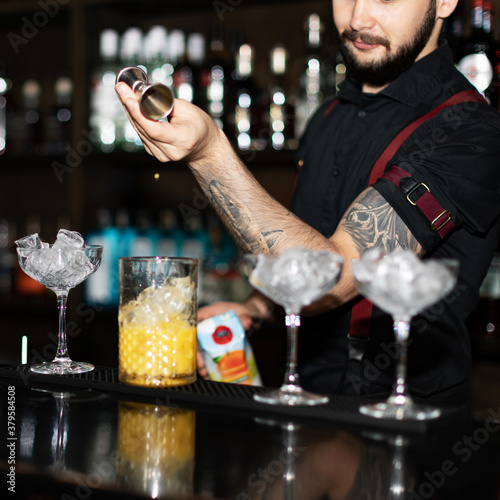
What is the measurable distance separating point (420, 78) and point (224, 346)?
65 cm

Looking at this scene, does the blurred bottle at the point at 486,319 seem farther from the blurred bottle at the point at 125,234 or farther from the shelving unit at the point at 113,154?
the blurred bottle at the point at 125,234

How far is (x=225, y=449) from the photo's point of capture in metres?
0.71

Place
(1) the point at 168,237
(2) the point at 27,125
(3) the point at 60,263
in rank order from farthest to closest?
(2) the point at 27,125
(1) the point at 168,237
(3) the point at 60,263

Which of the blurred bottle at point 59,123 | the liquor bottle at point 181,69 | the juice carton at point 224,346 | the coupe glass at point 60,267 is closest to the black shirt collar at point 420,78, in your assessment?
the juice carton at point 224,346

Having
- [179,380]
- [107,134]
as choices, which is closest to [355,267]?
[179,380]

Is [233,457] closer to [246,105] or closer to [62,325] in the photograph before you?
[62,325]

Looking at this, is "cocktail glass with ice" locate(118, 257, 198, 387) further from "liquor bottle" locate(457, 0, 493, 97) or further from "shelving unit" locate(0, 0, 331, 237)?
"shelving unit" locate(0, 0, 331, 237)

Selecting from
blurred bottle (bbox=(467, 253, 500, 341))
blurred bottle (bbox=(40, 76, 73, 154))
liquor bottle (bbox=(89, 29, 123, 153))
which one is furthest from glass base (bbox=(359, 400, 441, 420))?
blurred bottle (bbox=(40, 76, 73, 154))

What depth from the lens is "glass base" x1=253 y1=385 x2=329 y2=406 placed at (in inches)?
33.1

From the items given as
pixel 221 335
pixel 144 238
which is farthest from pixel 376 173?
pixel 144 238

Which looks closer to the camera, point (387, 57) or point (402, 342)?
point (402, 342)

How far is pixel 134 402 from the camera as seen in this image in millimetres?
884

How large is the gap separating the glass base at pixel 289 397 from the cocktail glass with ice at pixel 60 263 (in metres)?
0.30

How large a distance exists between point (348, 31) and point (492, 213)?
0.46 metres
